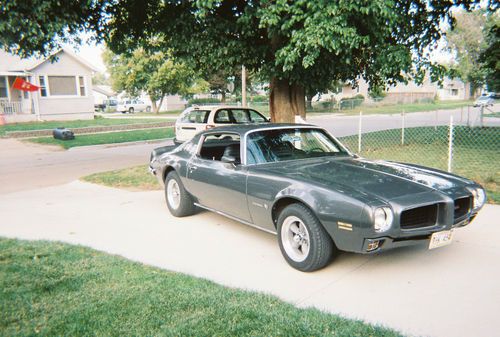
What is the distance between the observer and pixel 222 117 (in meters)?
13.6

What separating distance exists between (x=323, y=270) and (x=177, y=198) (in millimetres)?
2964

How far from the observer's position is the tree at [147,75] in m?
38.3

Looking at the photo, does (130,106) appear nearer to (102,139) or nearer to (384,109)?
(384,109)

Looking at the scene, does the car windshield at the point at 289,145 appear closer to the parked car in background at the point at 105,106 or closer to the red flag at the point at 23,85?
the red flag at the point at 23,85

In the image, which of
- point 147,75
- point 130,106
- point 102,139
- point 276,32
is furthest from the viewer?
point 130,106

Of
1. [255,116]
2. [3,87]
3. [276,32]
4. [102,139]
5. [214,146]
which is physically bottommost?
[102,139]

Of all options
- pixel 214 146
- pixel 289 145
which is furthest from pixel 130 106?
pixel 289 145

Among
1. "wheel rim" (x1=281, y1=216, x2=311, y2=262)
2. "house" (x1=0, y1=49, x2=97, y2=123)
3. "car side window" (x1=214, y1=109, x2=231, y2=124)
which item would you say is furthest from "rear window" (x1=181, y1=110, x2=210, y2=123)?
"house" (x1=0, y1=49, x2=97, y2=123)

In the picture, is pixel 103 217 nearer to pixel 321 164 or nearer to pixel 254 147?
pixel 254 147

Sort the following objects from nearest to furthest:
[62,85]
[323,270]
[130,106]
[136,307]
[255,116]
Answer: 1. [136,307]
2. [323,270]
3. [255,116]
4. [62,85]
5. [130,106]

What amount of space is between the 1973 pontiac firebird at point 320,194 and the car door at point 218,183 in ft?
0.04

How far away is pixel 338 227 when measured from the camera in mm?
3834

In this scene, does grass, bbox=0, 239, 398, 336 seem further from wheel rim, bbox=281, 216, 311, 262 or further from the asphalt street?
wheel rim, bbox=281, 216, 311, 262

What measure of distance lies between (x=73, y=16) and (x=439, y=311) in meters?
8.97
